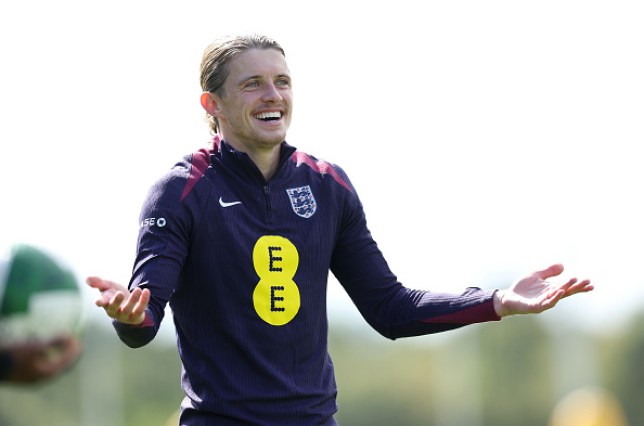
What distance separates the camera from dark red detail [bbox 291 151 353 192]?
586 centimetres

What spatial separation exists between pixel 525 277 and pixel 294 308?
1011 mm

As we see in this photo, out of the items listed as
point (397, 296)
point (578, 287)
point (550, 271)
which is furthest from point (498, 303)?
point (397, 296)

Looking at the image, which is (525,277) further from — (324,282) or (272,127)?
(272,127)

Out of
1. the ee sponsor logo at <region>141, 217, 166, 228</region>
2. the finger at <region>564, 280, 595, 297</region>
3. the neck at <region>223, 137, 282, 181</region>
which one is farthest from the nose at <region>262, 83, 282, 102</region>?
the finger at <region>564, 280, 595, 297</region>

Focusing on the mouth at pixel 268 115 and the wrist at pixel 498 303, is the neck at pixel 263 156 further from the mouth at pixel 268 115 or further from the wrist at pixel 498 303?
the wrist at pixel 498 303

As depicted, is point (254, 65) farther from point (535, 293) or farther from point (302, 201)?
point (535, 293)

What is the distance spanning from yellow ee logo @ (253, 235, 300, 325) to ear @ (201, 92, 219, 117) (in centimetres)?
72

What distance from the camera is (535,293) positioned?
216 inches

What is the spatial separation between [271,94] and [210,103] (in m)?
0.37

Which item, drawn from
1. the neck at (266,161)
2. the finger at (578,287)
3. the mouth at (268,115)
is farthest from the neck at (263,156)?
the finger at (578,287)

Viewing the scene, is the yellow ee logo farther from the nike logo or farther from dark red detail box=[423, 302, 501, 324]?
dark red detail box=[423, 302, 501, 324]

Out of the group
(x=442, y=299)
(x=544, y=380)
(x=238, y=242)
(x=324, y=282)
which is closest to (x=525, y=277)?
(x=442, y=299)

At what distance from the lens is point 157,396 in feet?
111

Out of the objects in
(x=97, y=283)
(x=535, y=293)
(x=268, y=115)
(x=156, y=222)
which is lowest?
(x=535, y=293)
